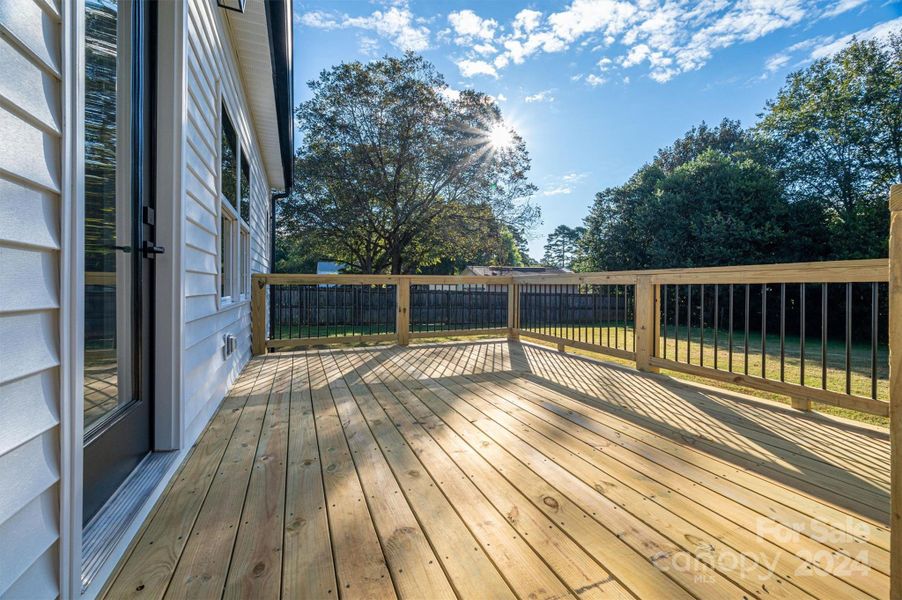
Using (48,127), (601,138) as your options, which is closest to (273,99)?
(48,127)

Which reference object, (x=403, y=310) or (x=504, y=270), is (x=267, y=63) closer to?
(x=403, y=310)

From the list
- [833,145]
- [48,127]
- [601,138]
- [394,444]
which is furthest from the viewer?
[601,138]

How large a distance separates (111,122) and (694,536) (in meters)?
2.40

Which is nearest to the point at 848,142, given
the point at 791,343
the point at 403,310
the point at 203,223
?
the point at 791,343

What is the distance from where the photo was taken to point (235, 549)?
1.12 m

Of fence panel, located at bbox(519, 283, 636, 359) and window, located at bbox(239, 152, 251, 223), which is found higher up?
window, located at bbox(239, 152, 251, 223)

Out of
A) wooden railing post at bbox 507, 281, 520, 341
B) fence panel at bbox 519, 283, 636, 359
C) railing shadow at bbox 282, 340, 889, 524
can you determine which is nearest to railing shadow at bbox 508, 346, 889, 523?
railing shadow at bbox 282, 340, 889, 524

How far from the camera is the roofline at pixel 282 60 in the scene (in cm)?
297

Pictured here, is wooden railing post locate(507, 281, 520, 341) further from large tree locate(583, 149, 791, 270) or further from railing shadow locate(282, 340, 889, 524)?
large tree locate(583, 149, 791, 270)

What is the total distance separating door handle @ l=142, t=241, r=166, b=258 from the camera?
1.57 m

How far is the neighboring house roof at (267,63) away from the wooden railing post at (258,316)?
1950 millimetres

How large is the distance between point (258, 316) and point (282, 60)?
8.89 feet

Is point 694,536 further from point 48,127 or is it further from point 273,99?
point 273,99

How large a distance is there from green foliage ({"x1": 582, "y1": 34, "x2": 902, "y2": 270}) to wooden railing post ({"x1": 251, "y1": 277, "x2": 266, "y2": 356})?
9.67 metres
